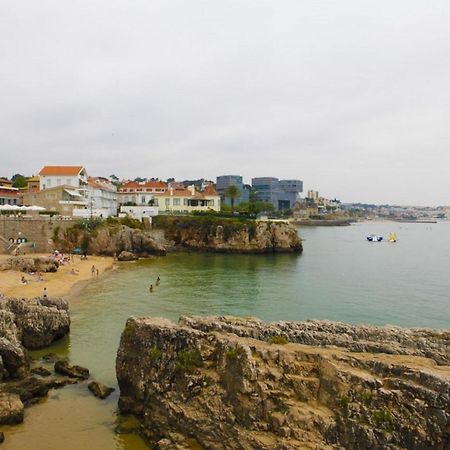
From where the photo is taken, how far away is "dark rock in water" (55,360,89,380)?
2380 cm

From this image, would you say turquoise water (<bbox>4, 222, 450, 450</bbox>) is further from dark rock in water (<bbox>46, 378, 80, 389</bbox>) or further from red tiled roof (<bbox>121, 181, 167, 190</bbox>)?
red tiled roof (<bbox>121, 181, 167, 190</bbox>)

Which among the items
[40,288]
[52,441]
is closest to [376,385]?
[52,441]

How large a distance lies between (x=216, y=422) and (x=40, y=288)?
31.4 m

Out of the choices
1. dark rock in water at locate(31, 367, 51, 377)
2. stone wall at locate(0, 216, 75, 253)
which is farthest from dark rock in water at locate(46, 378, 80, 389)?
stone wall at locate(0, 216, 75, 253)

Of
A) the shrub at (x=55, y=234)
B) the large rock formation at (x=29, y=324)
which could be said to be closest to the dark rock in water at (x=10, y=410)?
the large rock formation at (x=29, y=324)

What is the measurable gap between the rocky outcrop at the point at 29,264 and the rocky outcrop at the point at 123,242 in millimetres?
17684

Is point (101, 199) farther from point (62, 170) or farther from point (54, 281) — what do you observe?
point (54, 281)

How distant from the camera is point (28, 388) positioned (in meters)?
21.2

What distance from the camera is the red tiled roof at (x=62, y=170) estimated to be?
83181mm

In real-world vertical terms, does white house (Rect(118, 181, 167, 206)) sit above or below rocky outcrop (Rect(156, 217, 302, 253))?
above

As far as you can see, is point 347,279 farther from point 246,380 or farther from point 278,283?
point 246,380

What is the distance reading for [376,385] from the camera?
1358 centimetres

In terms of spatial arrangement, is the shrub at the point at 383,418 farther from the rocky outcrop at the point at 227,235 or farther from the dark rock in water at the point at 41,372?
the rocky outcrop at the point at 227,235

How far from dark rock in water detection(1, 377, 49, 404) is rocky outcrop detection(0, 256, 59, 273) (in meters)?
29.2
